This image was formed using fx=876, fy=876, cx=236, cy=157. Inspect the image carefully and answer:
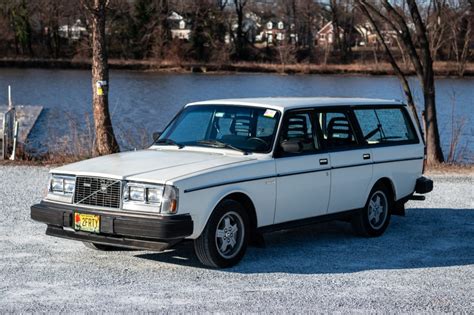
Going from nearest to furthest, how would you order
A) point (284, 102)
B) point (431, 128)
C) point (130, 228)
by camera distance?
point (130, 228), point (284, 102), point (431, 128)

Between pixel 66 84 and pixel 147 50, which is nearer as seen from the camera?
pixel 66 84

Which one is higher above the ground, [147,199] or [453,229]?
[147,199]

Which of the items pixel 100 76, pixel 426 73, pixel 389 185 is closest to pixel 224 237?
pixel 389 185

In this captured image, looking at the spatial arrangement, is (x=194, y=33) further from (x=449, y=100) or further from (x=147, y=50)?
(x=449, y=100)

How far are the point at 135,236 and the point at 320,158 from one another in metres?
2.54

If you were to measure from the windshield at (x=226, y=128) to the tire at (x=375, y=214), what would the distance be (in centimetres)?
177

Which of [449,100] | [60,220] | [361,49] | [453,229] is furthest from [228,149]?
[361,49]

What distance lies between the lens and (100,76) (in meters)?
17.6

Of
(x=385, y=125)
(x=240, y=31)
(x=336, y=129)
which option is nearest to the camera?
(x=336, y=129)

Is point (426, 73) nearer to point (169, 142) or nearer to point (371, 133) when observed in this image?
point (371, 133)

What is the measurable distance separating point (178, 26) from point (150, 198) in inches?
2744

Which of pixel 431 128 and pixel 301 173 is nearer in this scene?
pixel 301 173

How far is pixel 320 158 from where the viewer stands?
31.9 ft

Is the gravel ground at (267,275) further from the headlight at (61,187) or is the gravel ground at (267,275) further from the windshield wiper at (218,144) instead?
the windshield wiper at (218,144)
